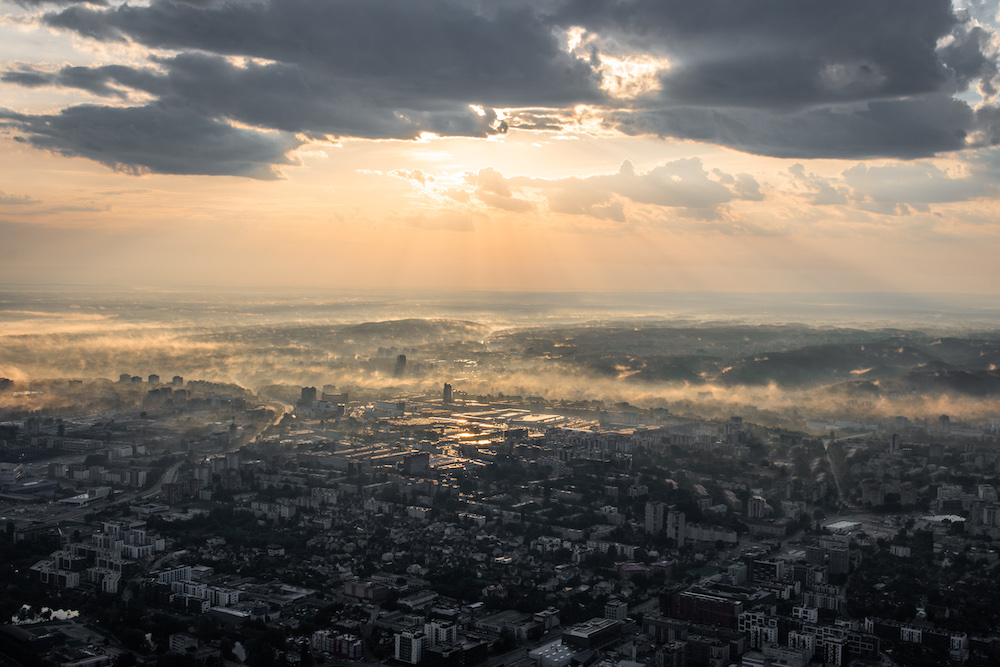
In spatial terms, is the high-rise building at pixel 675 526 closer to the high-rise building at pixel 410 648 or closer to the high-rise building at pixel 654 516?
the high-rise building at pixel 654 516

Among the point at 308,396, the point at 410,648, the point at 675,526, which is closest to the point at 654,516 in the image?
the point at 675,526

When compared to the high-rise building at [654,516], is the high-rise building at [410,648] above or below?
below

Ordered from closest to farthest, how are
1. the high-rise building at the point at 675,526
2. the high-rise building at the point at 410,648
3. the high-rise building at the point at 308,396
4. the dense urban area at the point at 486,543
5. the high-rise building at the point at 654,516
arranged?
the high-rise building at the point at 410,648, the dense urban area at the point at 486,543, the high-rise building at the point at 675,526, the high-rise building at the point at 654,516, the high-rise building at the point at 308,396

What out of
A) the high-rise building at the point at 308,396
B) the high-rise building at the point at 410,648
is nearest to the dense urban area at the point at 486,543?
the high-rise building at the point at 410,648

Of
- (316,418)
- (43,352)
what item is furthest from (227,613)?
(43,352)

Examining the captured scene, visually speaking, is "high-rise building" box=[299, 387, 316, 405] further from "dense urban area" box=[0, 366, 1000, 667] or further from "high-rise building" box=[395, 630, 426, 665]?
"high-rise building" box=[395, 630, 426, 665]

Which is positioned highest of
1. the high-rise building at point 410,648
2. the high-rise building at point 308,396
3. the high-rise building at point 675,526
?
the high-rise building at point 308,396

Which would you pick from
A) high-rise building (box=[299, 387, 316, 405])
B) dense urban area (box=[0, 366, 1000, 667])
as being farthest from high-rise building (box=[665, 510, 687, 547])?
high-rise building (box=[299, 387, 316, 405])

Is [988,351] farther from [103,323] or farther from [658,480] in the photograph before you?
[103,323]
